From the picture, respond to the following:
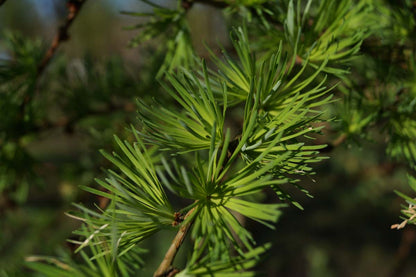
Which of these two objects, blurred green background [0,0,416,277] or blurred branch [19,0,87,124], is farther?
blurred green background [0,0,416,277]

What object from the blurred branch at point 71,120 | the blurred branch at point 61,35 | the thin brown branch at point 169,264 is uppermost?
the blurred branch at point 61,35

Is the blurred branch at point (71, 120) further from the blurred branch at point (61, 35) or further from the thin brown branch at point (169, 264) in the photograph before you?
the thin brown branch at point (169, 264)

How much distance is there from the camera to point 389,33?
1.02 ft

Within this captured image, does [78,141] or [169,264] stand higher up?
[78,141]

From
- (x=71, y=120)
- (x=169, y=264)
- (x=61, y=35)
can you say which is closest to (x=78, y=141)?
(x=71, y=120)

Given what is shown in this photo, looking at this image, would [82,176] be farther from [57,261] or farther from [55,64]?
[57,261]

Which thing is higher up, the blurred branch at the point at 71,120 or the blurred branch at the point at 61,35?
the blurred branch at the point at 61,35

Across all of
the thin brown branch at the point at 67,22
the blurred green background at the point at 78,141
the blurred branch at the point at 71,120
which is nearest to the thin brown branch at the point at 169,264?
the blurred green background at the point at 78,141

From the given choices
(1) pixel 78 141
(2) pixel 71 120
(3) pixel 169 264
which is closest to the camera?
(3) pixel 169 264

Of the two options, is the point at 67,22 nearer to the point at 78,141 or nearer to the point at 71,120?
the point at 71,120

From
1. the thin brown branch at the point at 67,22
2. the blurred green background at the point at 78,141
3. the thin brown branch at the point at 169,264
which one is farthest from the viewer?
the blurred green background at the point at 78,141

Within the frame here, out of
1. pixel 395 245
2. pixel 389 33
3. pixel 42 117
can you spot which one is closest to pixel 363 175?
pixel 389 33

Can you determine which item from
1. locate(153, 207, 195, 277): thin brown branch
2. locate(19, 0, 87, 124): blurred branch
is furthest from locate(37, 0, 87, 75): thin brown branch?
locate(153, 207, 195, 277): thin brown branch

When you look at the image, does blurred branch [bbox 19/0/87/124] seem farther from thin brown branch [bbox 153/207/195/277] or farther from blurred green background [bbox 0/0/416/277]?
thin brown branch [bbox 153/207/195/277]
